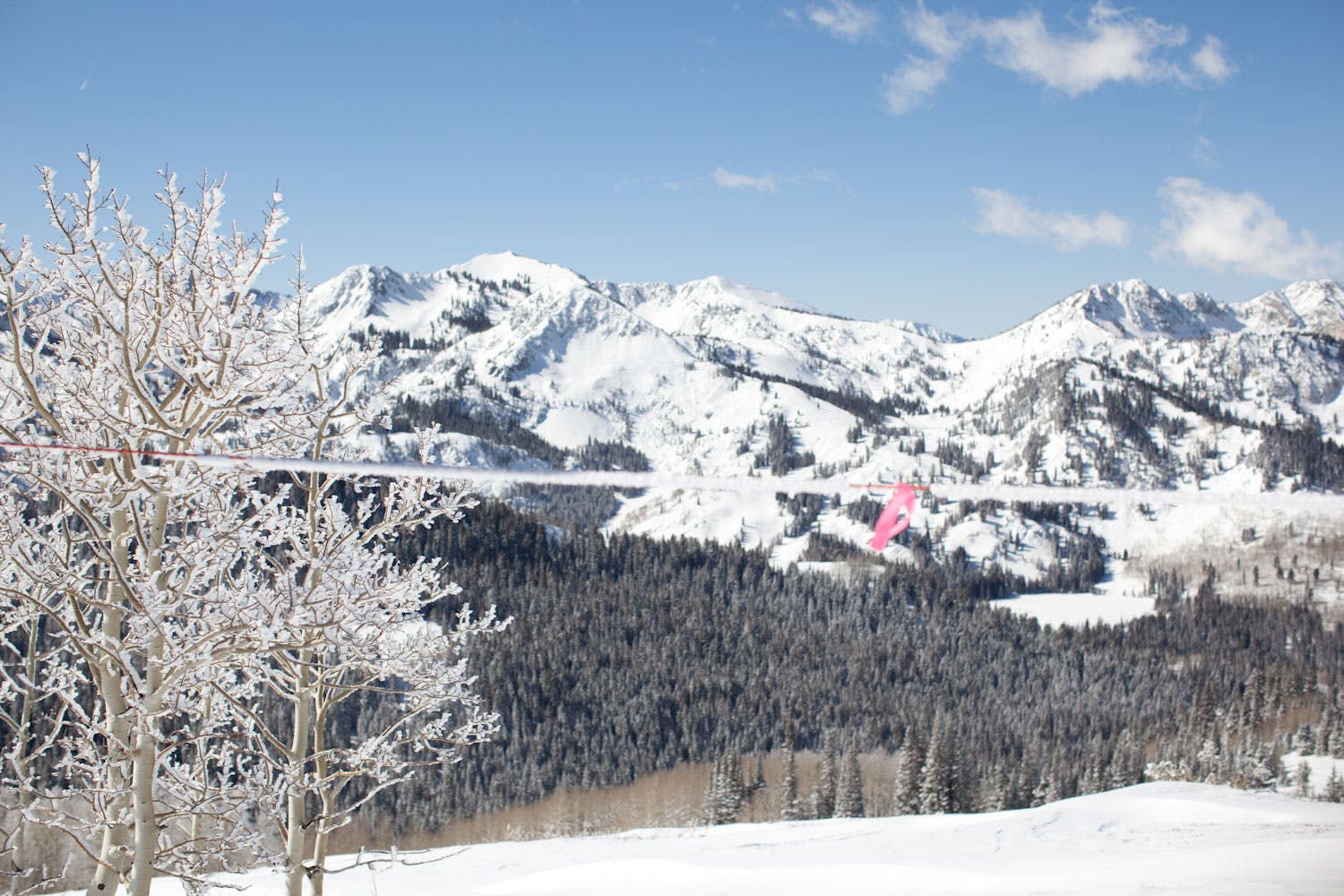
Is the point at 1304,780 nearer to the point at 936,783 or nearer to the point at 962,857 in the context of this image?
the point at 936,783

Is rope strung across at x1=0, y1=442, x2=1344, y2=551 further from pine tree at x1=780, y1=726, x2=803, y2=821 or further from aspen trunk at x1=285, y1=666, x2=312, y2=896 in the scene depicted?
pine tree at x1=780, y1=726, x2=803, y2=821

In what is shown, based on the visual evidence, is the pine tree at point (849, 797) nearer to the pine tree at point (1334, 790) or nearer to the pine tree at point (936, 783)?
the pine tree at point (936, 783)

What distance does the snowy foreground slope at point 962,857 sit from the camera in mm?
16844

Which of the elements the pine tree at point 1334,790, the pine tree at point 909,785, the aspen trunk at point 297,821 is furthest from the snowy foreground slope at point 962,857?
the pine tree at point 1334,790

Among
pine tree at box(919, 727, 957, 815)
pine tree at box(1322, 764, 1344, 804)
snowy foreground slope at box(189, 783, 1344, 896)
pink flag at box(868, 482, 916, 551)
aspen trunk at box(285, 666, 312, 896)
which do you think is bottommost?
pine tree at box(1322, 764, 1344, 804)

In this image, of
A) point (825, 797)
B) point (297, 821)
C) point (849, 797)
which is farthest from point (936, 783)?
point (297, 821)

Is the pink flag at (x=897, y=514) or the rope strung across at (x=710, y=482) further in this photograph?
the pink flag at (x=897, y=514)

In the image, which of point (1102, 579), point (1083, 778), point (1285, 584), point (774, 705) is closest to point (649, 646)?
point (774, 705)

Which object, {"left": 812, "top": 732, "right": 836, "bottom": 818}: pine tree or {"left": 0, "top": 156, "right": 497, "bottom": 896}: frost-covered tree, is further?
{"left": 812, "top": 732, "right": 836, "bottom": 818}: pine tree

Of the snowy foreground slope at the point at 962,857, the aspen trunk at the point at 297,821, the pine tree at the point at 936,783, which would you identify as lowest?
the pine tree at the point at 936,783

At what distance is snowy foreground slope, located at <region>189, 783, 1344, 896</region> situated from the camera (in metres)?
16.8

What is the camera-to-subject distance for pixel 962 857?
78.4 ft

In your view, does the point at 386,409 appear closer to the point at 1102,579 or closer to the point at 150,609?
the point at 150,609

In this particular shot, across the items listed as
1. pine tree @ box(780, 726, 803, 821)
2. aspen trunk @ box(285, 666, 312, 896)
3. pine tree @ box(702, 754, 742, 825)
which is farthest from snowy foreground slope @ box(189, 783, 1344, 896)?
pine tree @ box(780, 726, 803, 821)
